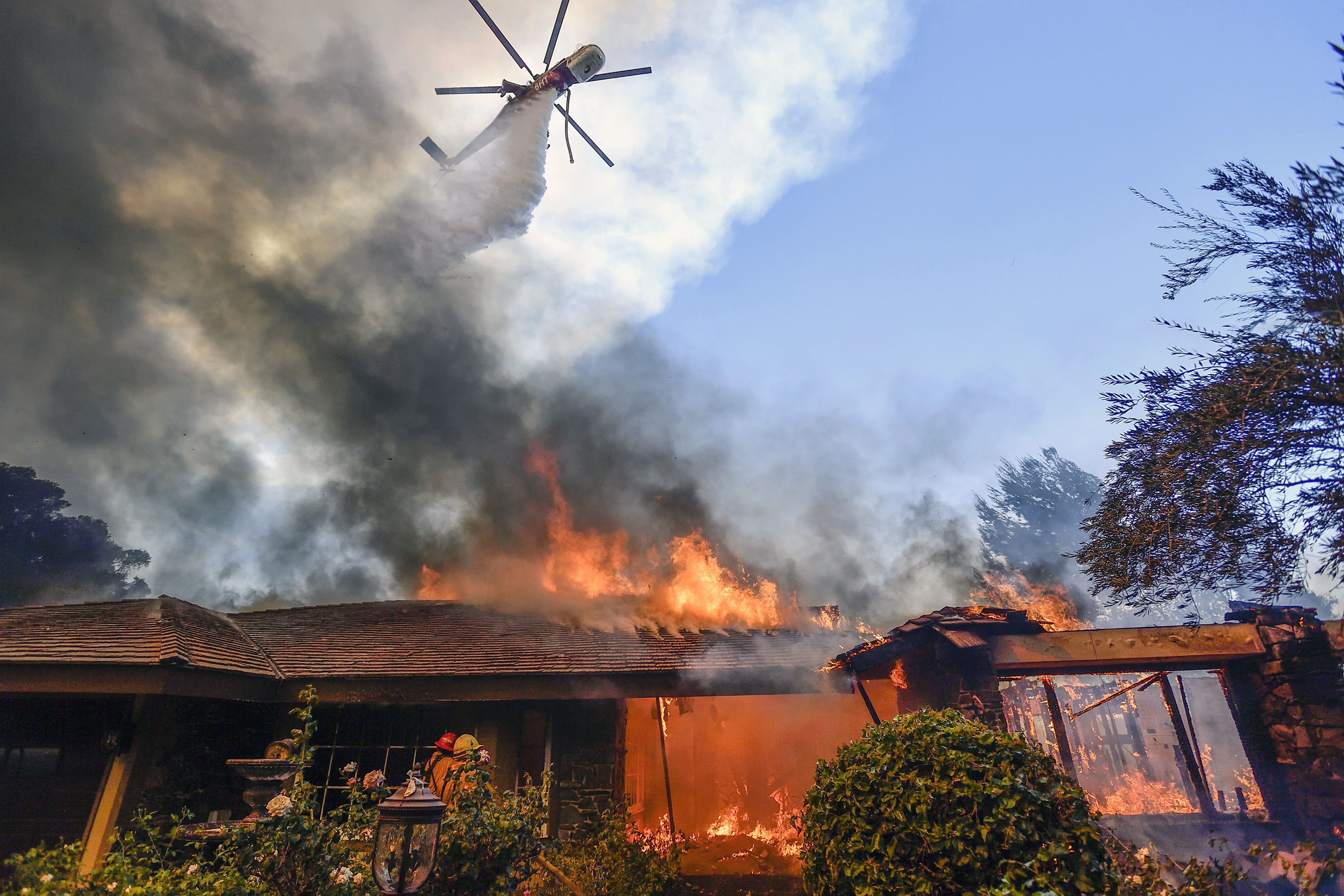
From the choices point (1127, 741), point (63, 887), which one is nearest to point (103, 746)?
Result: point (63, 887)

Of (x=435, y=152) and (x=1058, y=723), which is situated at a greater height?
(x=435, y=152)

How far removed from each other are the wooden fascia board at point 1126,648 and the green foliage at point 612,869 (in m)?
5.83

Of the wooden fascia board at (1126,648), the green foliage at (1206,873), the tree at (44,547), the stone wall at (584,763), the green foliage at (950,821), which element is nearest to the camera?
the green foliage at (950,821)

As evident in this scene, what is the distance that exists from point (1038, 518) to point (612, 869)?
44281 mm

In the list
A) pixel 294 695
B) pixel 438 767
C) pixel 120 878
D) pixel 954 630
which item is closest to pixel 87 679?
pixel 294 695

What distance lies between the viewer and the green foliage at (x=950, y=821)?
12.7 feet

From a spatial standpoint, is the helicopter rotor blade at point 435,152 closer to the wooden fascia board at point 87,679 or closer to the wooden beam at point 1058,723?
the wooden fascia board at point 87,679

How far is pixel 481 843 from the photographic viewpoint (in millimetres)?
5285

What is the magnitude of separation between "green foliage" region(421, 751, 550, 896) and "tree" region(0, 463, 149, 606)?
40537 millimetres

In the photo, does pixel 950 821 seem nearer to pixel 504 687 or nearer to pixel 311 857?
pixel 311 857

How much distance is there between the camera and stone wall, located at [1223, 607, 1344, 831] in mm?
8648

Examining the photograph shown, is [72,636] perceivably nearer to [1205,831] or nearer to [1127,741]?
[1205,831]

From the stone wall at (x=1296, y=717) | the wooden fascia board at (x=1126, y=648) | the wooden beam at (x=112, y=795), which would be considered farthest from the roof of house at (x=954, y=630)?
the wooden beam at (x=112, y=795)

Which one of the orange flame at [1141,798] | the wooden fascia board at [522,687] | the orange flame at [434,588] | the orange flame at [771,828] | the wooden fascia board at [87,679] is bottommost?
the orange flame at [1141,798]
